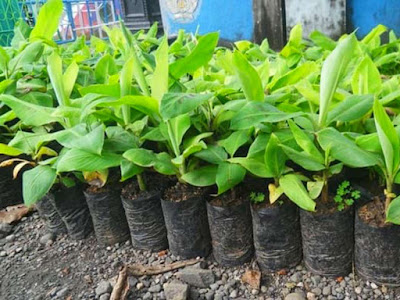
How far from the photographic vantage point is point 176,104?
91cm

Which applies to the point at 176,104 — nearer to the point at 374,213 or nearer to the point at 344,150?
the point at 344,150

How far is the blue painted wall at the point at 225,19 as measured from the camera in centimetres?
410

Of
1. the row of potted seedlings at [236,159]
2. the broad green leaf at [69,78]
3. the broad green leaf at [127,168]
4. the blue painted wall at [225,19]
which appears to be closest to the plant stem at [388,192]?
the row of potted seedlings at [236,159]

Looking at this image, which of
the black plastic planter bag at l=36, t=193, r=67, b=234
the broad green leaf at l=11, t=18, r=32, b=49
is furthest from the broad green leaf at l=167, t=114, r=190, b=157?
the broad green leaf at l=11, t=18, r=32, b=49

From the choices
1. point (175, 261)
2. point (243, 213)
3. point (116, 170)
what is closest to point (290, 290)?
point (243, 213)

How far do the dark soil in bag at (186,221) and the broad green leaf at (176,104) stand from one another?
0.41 metres

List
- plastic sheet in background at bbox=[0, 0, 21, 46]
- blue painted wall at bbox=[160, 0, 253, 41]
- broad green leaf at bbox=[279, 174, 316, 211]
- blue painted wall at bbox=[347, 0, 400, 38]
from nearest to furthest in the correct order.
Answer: broad green leaf at bbox=[279, 174, 316, 211] < blue painted wall at bbox=[347, 0, 400, 38] < blue painted wall at bbox=[160, 0, 253, 41] < plastic sheet in background at bbox=[0, 0, 21, 46]

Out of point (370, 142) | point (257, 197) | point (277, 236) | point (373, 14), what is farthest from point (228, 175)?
point (373, 14)

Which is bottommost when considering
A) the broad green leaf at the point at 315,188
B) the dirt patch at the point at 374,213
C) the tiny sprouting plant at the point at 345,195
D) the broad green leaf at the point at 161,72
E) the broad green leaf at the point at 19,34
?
the dirt patch at the point at 374,213

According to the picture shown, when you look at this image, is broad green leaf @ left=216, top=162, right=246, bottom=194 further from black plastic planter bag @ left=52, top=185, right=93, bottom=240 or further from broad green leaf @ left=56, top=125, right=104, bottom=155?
black plastic planter bag @ left=52, top=185, right=93, bottom=240

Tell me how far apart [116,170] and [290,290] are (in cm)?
69

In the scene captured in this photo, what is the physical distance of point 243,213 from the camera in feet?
4.00

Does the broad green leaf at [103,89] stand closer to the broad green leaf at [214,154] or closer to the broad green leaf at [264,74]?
the broad green leaf at [214,154]

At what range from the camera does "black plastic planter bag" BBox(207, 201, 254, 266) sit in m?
1.21
